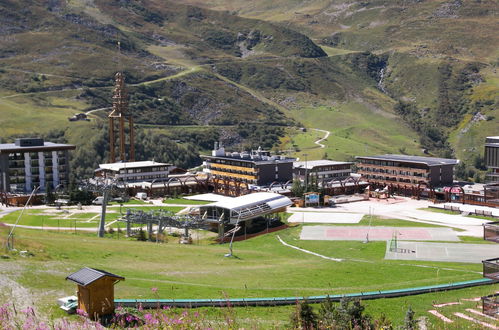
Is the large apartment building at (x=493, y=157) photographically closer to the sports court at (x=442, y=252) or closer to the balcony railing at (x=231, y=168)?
the balcony railing at (x=231, y=168)

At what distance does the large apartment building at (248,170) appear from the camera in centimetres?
12506

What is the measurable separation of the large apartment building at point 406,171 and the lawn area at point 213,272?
2456 inches

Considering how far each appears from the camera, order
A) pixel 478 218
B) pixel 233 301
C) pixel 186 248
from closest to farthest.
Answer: pixel 233 301 < pixel 186 248 < pixel 478 218

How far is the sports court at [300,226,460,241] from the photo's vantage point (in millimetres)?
77688

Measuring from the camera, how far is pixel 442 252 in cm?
6675

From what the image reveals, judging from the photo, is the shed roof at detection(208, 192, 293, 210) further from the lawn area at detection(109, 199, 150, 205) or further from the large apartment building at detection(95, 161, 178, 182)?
the large apartment building at detection(95, 161, 178, 182)

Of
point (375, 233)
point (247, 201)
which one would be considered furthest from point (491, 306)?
point (247, 201)

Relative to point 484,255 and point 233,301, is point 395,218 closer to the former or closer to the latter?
point 484,255

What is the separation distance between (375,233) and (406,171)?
1935 inches

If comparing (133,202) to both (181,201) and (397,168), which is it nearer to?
(181,201)

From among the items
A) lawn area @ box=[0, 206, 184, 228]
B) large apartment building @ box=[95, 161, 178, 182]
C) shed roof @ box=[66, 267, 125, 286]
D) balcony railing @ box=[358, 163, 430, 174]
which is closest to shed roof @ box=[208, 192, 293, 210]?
lawn area @ box=[0, 206, 184, 228]

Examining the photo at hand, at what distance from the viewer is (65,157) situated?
124 metres

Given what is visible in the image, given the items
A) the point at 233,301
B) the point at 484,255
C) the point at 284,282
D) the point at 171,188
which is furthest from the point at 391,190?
the point at 233,301

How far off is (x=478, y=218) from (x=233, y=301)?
70.5 metres
